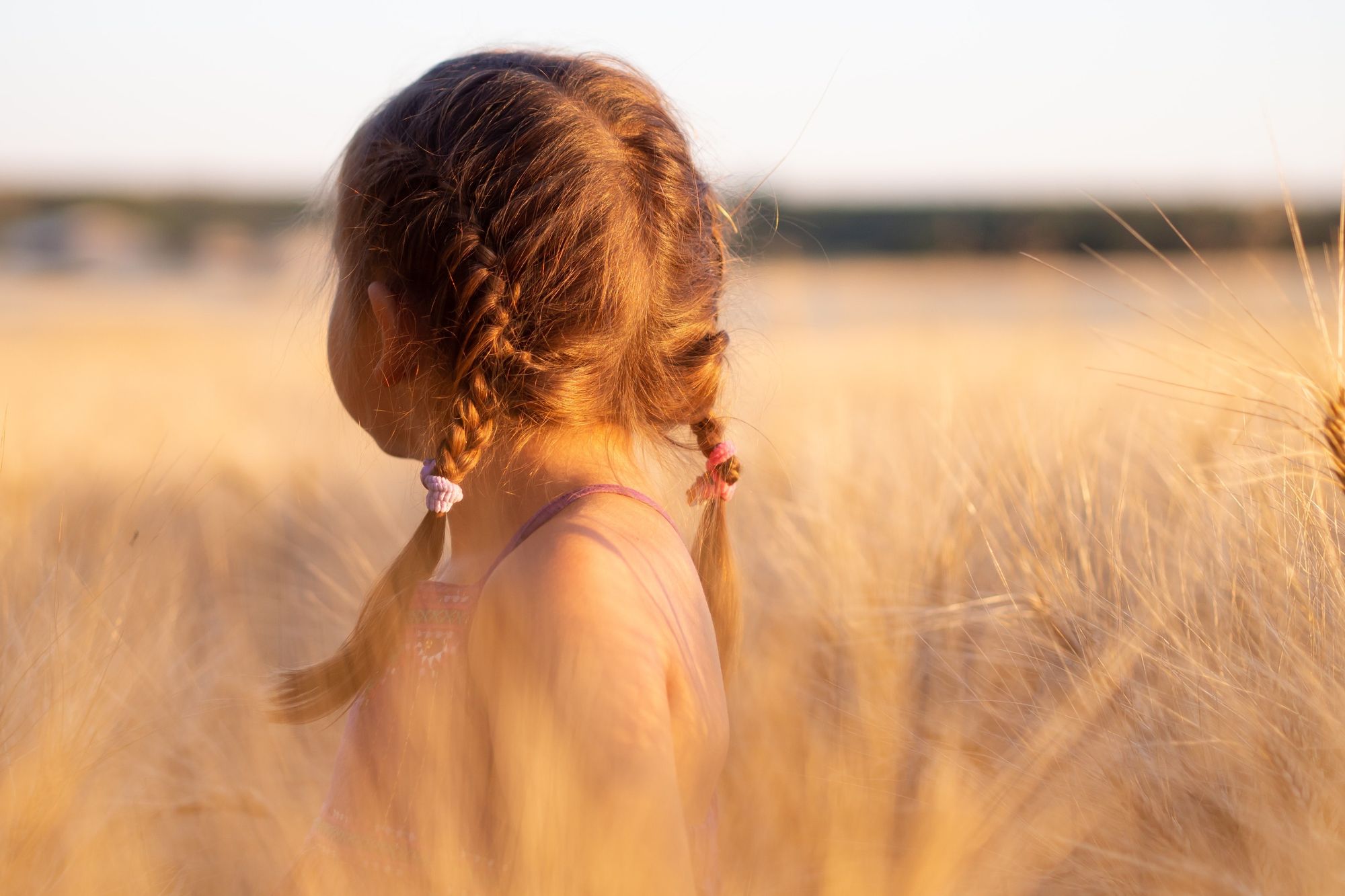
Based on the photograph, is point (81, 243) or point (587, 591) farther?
point (81, 243)

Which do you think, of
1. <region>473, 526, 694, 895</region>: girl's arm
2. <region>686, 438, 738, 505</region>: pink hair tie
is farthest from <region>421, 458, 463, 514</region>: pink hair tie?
<region>686, 438, 738, 505</region>: pink hair tie

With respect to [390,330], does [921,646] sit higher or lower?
lower

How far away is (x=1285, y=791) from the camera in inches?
38.4

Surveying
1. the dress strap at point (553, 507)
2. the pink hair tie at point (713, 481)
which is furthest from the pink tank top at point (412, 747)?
the pink hair tie at point (713, 481)

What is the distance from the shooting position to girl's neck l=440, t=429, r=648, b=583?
3.89ft

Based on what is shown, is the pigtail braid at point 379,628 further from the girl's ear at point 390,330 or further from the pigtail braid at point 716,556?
the pigtail braid at point 716,556

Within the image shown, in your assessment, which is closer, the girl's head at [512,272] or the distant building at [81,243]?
the girl's head at [512,272]

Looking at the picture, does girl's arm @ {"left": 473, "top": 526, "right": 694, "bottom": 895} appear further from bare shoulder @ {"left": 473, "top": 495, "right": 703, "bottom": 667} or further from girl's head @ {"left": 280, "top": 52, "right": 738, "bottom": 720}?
girl's head @ {"left": 280, "top": 52, "right": 738, "bottom": 720}

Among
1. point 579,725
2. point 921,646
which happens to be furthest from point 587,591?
point 921,646

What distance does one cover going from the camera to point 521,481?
1198mm

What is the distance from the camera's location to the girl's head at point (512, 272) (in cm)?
115

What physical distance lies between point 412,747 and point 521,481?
310 mm

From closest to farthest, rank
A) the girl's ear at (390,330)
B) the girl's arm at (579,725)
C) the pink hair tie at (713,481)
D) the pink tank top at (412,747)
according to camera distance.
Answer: the girl's arm at (579,725) < the pink tank top at (412,747) < the girl's ear at (390,330) < the pink hair tie at (713,481)

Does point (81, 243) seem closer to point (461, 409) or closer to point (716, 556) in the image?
point (716, 556)
